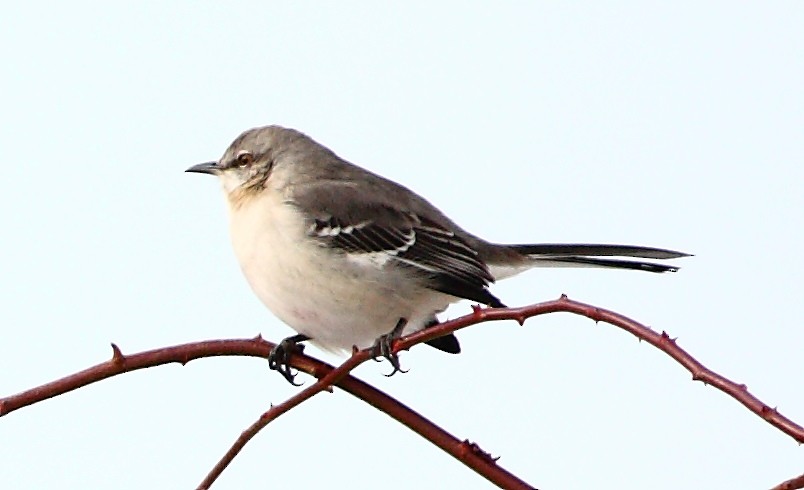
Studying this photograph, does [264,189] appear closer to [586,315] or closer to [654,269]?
[654,269]

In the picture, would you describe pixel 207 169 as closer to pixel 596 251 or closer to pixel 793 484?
pixel 596 251

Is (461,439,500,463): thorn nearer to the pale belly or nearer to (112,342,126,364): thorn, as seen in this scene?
(112,342,126,364): thorn

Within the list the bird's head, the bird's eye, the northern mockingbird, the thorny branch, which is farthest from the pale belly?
the thorny branch

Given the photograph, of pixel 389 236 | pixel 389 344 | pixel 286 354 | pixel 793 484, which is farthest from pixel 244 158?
pixel 793 484

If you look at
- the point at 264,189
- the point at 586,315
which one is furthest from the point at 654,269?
the point at 586,315

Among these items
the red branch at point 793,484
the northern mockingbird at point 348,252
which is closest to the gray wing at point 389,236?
the northern mockingbird at point 348,252

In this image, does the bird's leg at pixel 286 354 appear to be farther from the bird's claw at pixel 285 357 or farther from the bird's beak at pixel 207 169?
the bird's beak at pixel 207 169

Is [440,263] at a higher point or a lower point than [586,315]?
higher
